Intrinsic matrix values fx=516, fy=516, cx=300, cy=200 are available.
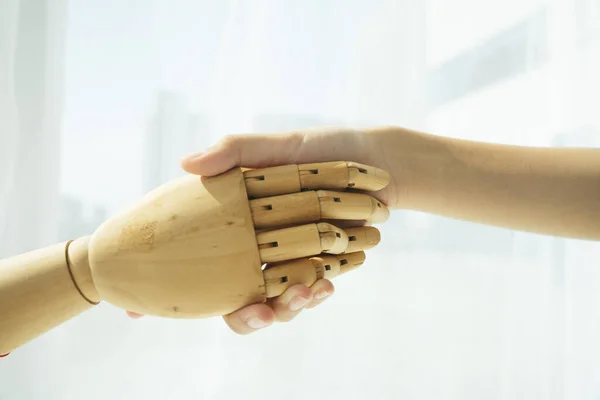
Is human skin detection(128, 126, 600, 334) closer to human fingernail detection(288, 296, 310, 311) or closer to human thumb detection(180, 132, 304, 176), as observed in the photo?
human thumb detection(180, 132, 304, 176)

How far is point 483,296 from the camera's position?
95cm

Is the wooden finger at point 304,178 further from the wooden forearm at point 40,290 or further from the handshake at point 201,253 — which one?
the wooden forearm at point 40,290

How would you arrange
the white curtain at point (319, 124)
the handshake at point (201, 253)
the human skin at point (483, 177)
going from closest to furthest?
the handshake at point (201, 253) → the human skin at point (483, 177) → the white curtain at point (319, 124)

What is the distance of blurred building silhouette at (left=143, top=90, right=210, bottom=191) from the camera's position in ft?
2.75

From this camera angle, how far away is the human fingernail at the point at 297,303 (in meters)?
0.45

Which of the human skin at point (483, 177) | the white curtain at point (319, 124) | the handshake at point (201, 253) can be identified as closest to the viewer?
the handshake at point (201, 253)

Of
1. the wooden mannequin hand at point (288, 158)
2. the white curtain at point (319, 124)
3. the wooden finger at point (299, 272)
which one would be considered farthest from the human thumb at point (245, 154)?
the white curtain at point (319, 124)

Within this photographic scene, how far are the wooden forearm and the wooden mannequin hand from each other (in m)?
0.13

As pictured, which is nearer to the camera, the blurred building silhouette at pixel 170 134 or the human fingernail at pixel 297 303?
the human fingernail at pixel 297 303

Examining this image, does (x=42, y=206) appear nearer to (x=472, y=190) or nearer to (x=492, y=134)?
(x=472, y=190)

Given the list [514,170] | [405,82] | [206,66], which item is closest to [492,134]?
[405,82]

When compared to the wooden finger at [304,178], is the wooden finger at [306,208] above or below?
below

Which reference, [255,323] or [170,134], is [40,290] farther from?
[170,134]

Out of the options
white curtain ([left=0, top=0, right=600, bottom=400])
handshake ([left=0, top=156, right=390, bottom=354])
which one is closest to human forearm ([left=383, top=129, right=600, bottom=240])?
handshake ([left=0, top=156, right=390, bottom=354])
